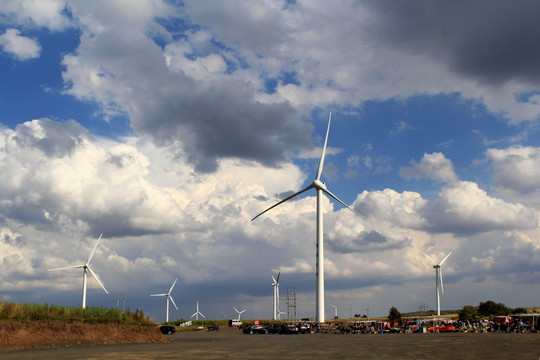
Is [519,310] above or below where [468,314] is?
above

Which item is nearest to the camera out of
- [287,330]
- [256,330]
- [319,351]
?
[319,351]

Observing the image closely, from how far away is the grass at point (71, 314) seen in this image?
51688mm

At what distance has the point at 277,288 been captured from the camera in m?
195

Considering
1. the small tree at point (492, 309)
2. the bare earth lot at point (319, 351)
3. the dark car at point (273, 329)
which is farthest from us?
the small tree at point (492, 309)

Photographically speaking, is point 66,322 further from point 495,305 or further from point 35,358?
point 495,305

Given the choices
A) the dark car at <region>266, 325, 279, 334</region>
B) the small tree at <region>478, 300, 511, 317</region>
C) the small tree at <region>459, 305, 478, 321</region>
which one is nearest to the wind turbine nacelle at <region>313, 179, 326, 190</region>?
the dark car at <region>266, 325, 279, 334</region>

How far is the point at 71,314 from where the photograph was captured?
2308 inches

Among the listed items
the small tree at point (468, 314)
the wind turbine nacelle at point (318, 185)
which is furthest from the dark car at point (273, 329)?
the small tree at point (468, 314)

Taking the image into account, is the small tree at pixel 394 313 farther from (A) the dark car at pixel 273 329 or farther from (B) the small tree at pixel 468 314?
(A) the dark car at pixel 273 329

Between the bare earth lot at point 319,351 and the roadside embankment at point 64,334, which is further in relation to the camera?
→ the roadside embankment at point 64,334

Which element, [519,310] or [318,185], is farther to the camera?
[519,310]

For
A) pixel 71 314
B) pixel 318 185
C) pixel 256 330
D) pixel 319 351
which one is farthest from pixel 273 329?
pixel 319 351

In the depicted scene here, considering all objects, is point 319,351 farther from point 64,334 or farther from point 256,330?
point 256,330

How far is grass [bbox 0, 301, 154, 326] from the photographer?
51.7 metres
